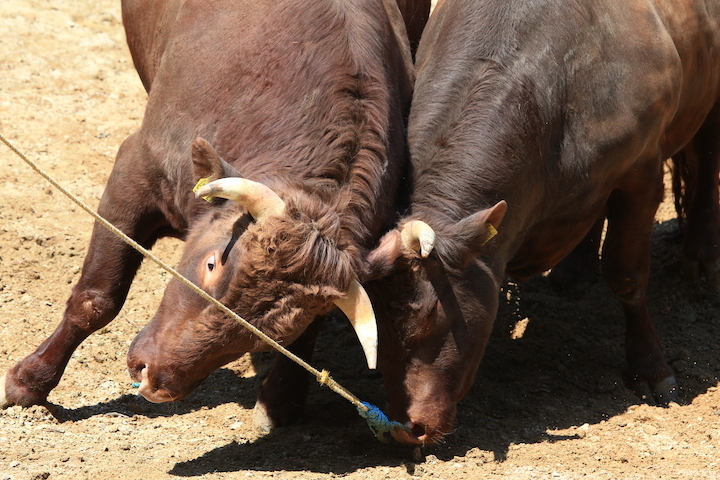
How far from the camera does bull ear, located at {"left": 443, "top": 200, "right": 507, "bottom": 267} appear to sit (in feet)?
13.4

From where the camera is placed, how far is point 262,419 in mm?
4922

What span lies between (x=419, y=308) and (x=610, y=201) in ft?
6.40

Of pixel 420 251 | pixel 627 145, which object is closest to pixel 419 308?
pixel 420 251

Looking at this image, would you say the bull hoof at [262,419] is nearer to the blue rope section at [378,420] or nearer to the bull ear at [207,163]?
the blue rope section at [378,420]

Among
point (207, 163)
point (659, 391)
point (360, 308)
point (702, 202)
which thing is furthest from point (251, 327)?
point (702, 202)

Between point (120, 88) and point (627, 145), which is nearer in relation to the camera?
point (627, 145)

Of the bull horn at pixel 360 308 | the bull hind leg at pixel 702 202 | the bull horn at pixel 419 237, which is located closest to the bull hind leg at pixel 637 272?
the bull hind leg at pixel 702 202

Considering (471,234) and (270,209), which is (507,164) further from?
(270,209)

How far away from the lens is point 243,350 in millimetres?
3859

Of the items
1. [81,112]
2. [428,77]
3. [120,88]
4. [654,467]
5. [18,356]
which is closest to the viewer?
[654,467]

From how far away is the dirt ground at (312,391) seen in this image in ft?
14.1

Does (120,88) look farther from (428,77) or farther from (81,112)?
(428,77)

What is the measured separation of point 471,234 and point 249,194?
1.05 m

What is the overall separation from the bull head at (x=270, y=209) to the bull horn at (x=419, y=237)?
0.34 meters
